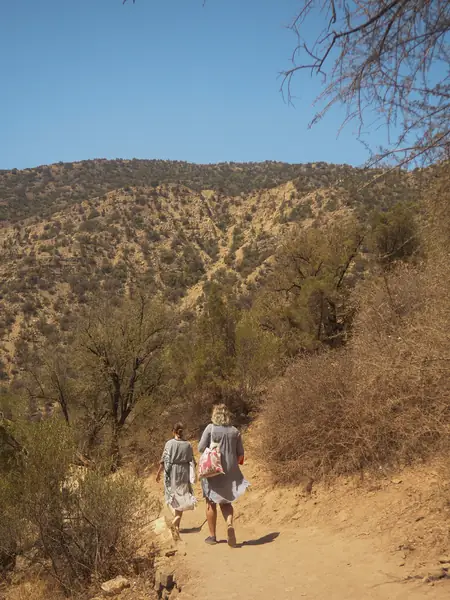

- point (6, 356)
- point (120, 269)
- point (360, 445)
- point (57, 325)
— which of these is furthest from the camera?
point (120, 269)

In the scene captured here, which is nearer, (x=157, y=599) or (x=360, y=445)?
(x=157, y=599)

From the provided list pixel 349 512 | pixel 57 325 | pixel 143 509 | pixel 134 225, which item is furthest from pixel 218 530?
pixel 134 225

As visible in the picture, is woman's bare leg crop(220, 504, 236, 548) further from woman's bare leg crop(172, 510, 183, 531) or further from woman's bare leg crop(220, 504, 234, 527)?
woman's bare leg crop(172, 510, 183, 531)

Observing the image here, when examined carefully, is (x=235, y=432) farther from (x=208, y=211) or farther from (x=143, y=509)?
(x=208, y=211)

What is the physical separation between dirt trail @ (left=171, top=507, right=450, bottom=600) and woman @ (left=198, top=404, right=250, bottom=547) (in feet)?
1.32

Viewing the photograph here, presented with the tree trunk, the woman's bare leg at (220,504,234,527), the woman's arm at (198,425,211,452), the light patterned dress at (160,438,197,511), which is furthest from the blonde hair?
the tree trunk

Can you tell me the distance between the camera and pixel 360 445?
7.57m

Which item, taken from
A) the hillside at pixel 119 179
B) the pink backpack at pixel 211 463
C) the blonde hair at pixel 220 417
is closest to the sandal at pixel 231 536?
the pink backpack at pixel 211 463

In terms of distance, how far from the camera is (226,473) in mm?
6578

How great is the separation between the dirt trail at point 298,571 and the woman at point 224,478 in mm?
401

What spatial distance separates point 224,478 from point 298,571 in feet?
5.10

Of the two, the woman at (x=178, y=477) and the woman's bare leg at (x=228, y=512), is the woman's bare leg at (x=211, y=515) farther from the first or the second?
the woman at (x=178, y=477)

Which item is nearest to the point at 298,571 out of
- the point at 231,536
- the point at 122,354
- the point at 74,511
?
the point at 231,536

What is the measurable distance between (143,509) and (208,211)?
51.2 m
